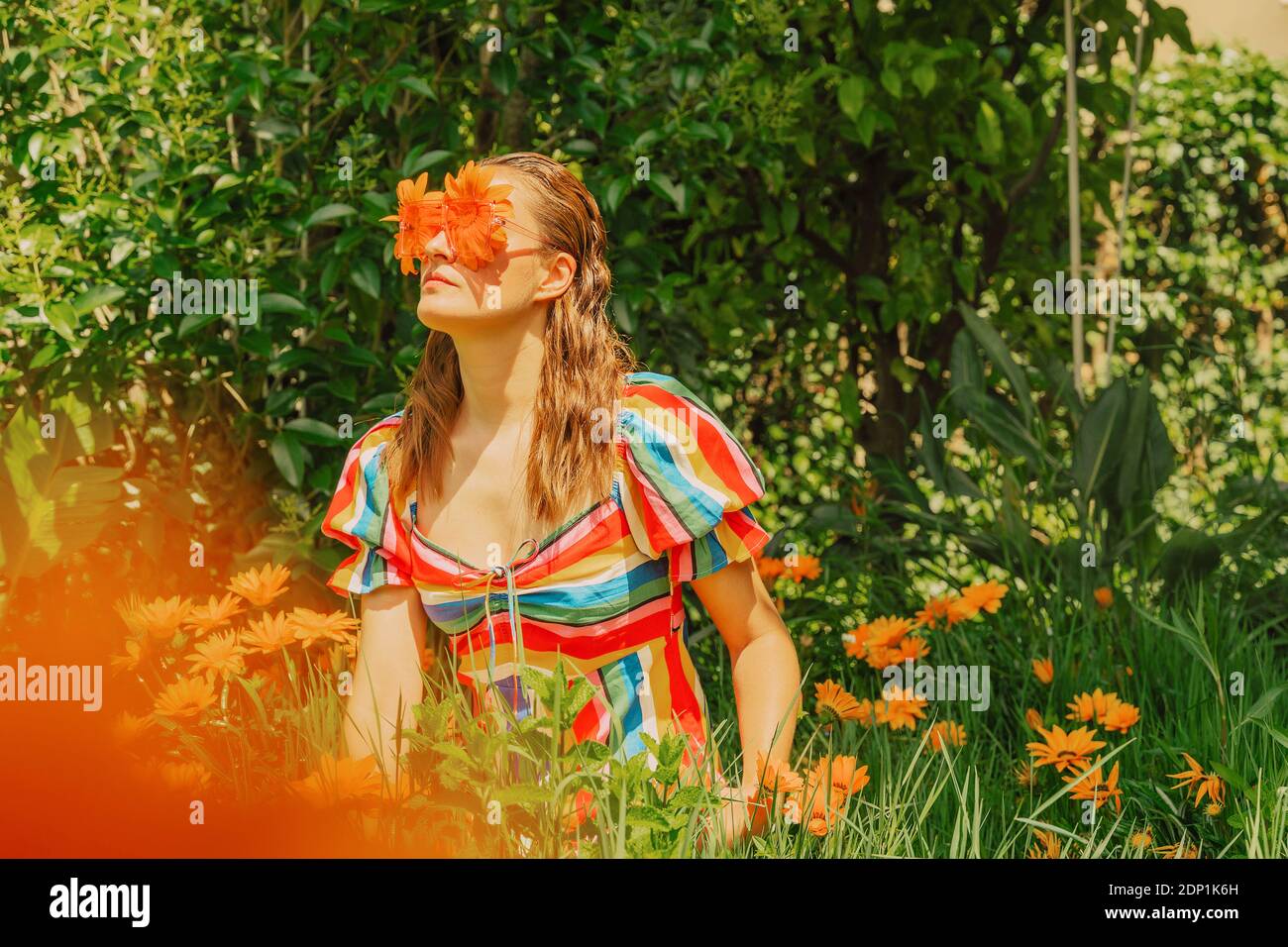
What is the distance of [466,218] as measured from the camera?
1685 mm

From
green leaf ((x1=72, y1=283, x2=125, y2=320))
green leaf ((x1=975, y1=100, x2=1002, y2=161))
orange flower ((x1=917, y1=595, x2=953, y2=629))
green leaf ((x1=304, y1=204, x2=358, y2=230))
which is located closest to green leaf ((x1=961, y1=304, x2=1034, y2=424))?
green leaf ((x1=975, y1=100, x2=1002, y2=161))

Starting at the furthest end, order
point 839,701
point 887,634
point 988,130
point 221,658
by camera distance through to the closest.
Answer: point 988,130 → point 887,634 → point 839,701 → point 221,658

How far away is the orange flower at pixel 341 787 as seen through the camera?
1.37 m

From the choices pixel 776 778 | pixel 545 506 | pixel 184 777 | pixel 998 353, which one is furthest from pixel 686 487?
pixel 998 353

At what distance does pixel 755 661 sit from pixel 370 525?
56 centimetres

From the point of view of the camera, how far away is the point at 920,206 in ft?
13.2

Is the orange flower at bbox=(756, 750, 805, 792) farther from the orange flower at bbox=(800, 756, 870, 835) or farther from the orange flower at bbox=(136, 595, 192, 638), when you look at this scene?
the orange flower at bbox=(136, 595, 192, 638)

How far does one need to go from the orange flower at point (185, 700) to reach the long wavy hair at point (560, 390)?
39cm

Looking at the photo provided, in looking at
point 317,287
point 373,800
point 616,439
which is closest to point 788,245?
point 317,287

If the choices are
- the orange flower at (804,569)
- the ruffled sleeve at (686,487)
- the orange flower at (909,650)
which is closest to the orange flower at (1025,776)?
the orange flower at (909,650)

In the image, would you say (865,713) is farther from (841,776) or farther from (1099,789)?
(841,776)

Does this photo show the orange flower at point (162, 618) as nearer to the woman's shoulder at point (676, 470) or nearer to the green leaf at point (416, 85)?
the woman's shoulder at point (676, 470)

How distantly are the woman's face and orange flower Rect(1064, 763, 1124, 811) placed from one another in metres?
1.06
